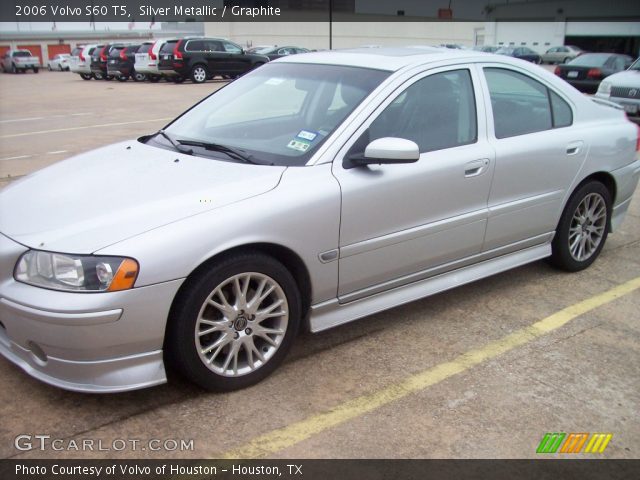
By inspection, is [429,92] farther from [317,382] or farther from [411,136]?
[317,382]

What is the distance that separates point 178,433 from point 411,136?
6.63 feet

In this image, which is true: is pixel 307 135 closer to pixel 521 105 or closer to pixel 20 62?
pixel 521 105

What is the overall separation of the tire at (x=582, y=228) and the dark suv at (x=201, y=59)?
2022 centimetres

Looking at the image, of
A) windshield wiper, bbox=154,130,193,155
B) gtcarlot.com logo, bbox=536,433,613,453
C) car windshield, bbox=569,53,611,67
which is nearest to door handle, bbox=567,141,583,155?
gtcarlot.com logo, bbox=536,433,613,453

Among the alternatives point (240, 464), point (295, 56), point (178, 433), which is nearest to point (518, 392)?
point (240, 464)

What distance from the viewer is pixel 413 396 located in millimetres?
3049

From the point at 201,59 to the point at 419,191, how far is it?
2153 centimetres

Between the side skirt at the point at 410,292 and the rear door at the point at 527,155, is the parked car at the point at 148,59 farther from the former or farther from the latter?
the side skirt at the point at 410,292

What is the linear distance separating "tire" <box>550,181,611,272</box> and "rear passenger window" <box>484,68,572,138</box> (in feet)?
1.90

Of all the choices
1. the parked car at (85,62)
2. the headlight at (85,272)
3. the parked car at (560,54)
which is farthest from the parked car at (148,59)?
the parked car at (560,54)

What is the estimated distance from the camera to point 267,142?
3.50 m

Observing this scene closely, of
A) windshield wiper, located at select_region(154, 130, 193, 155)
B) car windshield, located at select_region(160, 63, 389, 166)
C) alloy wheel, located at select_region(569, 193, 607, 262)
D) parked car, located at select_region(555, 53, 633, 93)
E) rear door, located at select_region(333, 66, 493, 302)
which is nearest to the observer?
rear door, located at select_region(333, 66, 493, 302)

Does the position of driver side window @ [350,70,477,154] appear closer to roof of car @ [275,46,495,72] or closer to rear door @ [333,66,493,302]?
rear door @ [333,66,493,302]

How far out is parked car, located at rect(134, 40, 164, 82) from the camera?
23906 mm
